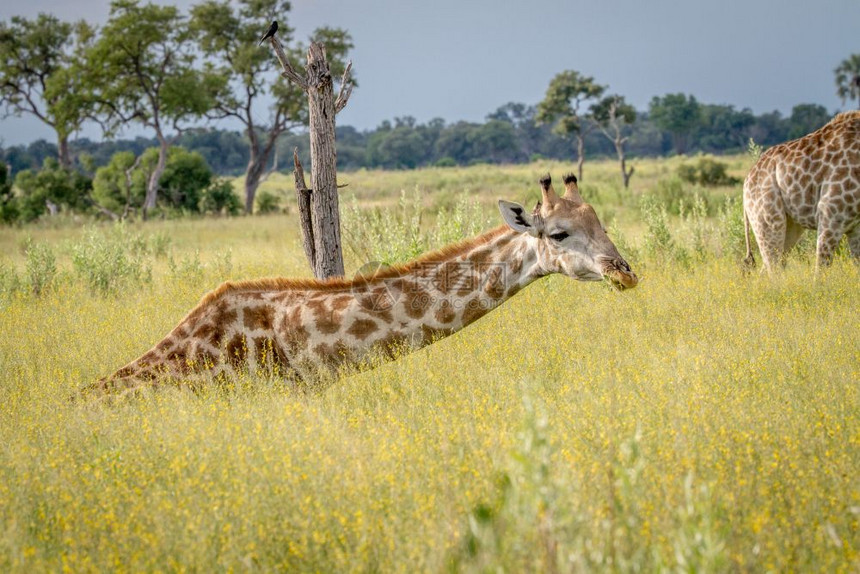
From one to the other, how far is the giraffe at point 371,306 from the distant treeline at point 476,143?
8138cm

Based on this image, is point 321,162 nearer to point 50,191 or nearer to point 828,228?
point 828,228

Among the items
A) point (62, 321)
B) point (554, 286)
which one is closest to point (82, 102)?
point (62, 321)

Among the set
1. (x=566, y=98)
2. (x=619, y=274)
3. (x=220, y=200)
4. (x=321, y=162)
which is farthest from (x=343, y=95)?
(x=566, y=98)

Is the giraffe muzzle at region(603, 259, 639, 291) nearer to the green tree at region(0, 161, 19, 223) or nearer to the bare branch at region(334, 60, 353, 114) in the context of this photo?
the bare branch at region(334, 60, 353, 114)

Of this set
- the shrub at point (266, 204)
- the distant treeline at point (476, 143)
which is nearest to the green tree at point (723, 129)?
the distant treeline at point (476, 143)

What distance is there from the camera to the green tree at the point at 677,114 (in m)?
93.4

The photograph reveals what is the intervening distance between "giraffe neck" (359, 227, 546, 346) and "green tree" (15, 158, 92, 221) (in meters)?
29.7

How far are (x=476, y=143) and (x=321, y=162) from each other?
10233 cm

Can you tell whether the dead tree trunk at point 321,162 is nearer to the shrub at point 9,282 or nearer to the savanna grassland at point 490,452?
the savanna grassland at point 490,452

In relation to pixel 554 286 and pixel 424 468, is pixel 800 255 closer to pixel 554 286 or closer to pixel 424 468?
pixel 554 286

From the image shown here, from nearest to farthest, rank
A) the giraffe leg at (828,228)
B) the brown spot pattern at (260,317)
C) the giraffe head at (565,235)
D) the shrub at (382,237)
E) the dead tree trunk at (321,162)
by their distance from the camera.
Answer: the giraffe head at (565,235)
the brown spot pattern at (260,317)
the dead tree trunk at (321,162)
the giraffe leg at (828,228)
the shrub at (382,237)

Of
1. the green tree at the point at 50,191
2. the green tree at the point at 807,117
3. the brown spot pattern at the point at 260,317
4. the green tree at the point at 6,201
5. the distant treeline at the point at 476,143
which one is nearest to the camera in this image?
the brown spot pattern at the point at 260,317

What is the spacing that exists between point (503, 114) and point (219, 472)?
465 feet

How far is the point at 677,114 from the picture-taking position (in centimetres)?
9306
